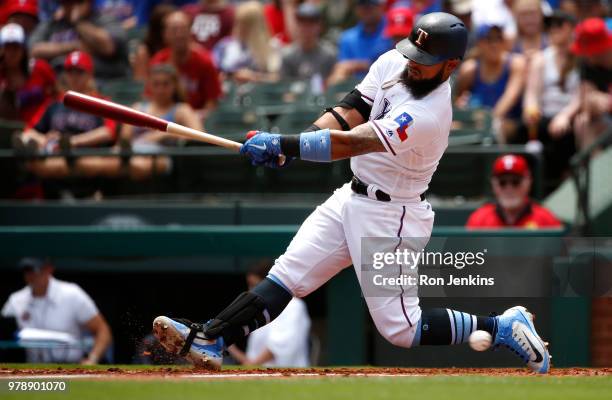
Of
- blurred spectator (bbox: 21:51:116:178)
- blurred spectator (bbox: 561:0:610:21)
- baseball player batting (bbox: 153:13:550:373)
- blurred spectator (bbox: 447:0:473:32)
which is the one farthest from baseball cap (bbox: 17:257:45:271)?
blurred spectator (bbox: 561:0:610:21)

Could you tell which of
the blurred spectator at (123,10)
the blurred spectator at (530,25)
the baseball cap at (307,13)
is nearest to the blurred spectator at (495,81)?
the blurred spectator at (530,25)

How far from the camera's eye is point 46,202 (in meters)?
9.59

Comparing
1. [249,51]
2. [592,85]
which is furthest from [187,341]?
[249,51]

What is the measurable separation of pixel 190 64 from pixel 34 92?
4.65 feet

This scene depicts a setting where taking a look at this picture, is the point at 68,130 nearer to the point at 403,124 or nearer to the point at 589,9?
the point at 589,9

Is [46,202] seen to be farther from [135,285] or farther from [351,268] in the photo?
[351,268]

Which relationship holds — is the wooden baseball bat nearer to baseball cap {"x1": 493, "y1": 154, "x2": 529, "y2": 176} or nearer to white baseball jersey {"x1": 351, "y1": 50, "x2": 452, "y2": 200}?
white baseball jersey {"x1": 351, "y1": 50, "x2": 452, "y2": 200}

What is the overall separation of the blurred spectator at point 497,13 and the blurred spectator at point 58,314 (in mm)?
4380

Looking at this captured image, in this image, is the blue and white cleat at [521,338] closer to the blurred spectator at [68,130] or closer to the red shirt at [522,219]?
the red shirt at [522,219]

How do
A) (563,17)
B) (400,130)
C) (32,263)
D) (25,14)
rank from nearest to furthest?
1. (400,130)
2. (32,263)
3. (563,17)
4. (25,14)

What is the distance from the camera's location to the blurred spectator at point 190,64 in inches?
407

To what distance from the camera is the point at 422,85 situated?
5750 mm

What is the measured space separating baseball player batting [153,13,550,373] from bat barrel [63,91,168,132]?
0.79 m

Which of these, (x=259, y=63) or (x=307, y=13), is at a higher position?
(x=307, y=13)
